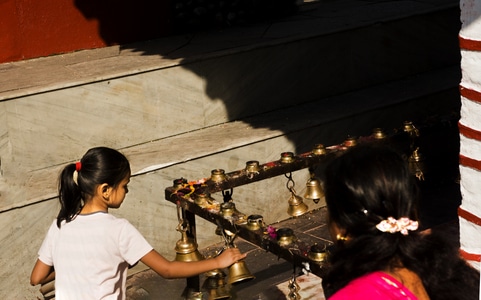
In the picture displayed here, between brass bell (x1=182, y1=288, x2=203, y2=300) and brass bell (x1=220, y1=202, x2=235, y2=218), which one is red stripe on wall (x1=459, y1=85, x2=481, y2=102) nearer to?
brass bell (x1=220, y1=202, x2=235, y2=218)

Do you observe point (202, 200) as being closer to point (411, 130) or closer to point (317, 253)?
point (317, 253)

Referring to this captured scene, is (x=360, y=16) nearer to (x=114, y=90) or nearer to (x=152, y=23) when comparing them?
(x=152, y=23)

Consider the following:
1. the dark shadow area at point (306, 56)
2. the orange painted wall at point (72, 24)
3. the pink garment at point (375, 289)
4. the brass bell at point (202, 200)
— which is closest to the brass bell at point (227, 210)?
the brass bell at point (202, 200)

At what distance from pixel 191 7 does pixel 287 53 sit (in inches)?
58.3

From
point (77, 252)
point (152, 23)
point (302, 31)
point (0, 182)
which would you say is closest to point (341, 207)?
point (77, 252)

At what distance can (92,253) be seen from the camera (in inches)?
176

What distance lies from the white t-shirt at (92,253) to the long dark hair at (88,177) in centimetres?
7

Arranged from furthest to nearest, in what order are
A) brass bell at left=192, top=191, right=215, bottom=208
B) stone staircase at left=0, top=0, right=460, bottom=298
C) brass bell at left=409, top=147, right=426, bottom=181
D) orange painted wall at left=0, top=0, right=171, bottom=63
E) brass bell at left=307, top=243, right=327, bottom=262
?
orange painted wall at left=0, top=0, right=171, bottom=63 < stone staircase at left=0, top=0, right=460, bottom=298 < brass bell at left=409, top=147, right=426, bottom=181 < brass bell at left=192, top=191, right=215, bottom=208 < brass bell at left=307, top=243, right=327, bottom=262

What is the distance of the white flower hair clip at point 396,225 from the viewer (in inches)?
116

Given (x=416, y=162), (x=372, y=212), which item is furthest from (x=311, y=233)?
(x=372, y=212)

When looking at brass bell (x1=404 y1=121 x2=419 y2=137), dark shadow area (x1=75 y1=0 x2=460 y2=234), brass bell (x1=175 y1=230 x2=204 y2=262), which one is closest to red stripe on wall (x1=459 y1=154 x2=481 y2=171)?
brass bell (x1=175 y1=230 x2=204 y2=262)

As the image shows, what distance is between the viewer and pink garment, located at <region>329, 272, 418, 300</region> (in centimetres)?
291

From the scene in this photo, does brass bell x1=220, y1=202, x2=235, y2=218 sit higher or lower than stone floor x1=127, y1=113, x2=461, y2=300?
higher

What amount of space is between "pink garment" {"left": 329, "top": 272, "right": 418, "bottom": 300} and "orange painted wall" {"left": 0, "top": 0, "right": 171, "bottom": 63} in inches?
246
